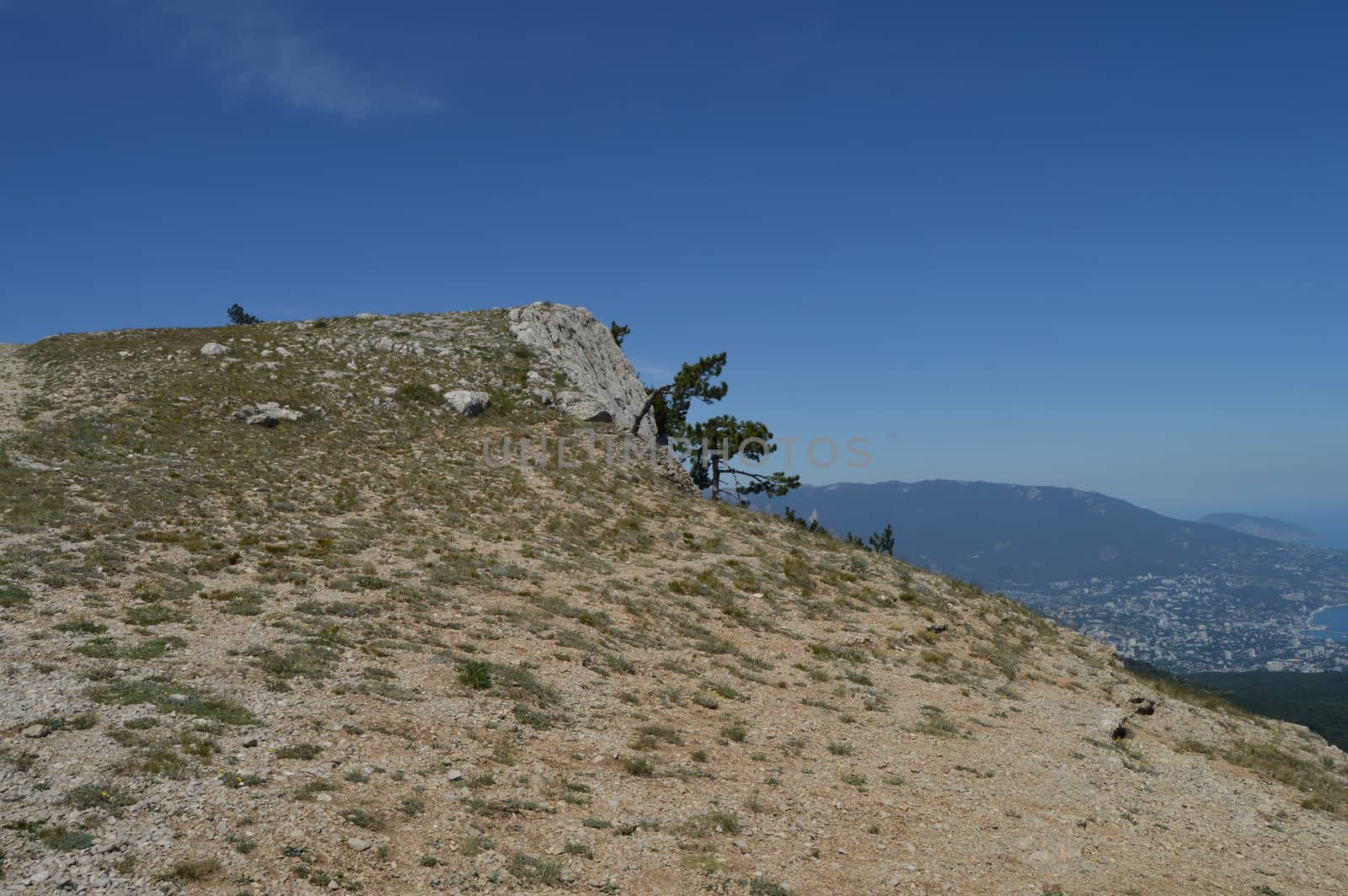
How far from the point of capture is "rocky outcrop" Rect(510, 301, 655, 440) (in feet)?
156

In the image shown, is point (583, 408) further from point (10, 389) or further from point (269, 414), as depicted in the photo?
point (10, 389)

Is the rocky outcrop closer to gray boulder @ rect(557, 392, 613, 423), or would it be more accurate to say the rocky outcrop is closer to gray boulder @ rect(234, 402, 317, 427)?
gray boulder @ rect(557, 392, 613, 423)

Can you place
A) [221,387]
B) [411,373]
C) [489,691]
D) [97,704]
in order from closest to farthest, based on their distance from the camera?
[97,704]
[489,691]
[221,387]
[411,373]

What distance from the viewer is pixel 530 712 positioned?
14.5 meters

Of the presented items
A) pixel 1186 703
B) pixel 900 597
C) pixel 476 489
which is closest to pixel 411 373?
pixel 476 489

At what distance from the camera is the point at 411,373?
46062mm

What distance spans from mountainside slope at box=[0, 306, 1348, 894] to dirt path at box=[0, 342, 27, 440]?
1.83 feet

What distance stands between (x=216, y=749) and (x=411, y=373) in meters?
38.1

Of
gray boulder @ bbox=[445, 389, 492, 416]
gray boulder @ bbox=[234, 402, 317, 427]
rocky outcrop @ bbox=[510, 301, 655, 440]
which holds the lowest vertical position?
gray boulder @ bbox=[234, 402, 317, 427]

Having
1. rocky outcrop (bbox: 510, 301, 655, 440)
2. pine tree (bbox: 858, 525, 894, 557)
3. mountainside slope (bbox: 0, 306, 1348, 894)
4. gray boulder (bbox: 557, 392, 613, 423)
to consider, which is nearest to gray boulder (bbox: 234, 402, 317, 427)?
mountainside slope (bbox: 0, 306, 1348, 894)

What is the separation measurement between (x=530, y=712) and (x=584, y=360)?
139 feet

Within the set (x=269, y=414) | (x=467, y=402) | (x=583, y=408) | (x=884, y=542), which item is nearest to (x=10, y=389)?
(x=269, y=414)

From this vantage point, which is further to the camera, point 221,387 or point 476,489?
point 221,387

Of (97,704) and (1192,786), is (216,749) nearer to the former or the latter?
(97,704)
